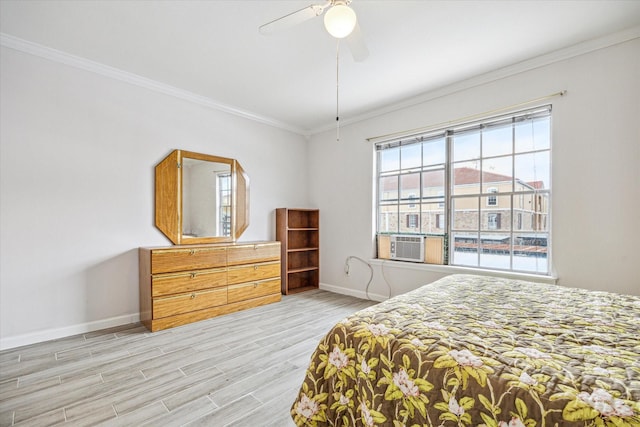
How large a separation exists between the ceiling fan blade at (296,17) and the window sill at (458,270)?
2.93 m

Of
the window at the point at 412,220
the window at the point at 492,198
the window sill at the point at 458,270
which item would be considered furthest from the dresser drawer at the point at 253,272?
the window at the point at 492,198

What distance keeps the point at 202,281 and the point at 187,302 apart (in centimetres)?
26

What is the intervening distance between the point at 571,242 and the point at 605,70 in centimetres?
154

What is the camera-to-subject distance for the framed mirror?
11.2 feet

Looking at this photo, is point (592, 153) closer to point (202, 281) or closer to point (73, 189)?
point (202, 281)

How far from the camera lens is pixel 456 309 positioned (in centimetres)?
164

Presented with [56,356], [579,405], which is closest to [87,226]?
[56,356]

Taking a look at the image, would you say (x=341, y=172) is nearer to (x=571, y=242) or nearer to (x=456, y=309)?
(x=571, y=242)

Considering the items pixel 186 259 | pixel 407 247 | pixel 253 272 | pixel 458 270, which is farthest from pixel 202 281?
pixel 458 270

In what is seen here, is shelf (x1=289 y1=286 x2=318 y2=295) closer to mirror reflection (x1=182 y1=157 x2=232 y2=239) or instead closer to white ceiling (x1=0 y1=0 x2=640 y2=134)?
mirror reflection (x1=182 y1=157 x2=232 y2=239)

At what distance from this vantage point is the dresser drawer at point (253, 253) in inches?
142

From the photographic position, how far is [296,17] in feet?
5.89

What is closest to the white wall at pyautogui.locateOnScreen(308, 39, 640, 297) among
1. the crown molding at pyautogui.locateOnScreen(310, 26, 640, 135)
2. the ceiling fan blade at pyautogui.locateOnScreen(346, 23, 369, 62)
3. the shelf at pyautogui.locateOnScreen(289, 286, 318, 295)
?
the crown molding at pyautogui.locateOnScreen(310, 26, 640, 135)

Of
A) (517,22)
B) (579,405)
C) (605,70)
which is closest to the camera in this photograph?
(579,405)
